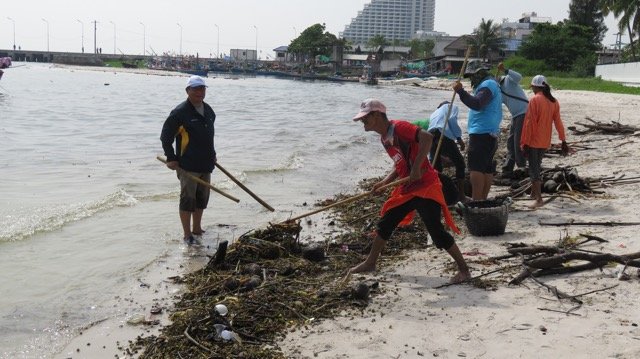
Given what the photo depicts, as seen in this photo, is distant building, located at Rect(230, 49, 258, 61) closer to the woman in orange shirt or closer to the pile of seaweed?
the woman in orange shirt

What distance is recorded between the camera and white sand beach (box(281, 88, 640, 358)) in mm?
3943

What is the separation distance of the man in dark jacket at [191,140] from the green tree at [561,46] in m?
58.7

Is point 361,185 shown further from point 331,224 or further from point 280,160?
point 280,160

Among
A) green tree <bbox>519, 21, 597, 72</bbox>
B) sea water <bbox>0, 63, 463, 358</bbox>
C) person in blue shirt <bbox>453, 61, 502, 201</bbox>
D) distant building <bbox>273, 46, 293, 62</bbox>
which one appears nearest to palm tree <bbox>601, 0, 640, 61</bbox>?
green tree <bbox>519, 21, 597, 72</bbox>

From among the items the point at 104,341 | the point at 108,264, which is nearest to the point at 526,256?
the point at 104,341

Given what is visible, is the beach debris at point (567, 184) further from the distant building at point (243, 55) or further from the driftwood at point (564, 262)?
the distant building at point (243, 55)

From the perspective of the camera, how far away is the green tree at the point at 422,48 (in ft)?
387

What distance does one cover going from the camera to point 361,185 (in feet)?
38.7

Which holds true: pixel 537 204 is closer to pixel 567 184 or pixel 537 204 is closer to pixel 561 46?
pixel 567 184

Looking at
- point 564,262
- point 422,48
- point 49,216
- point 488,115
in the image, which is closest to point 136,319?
point 564,262

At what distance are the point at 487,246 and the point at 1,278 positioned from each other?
4980 mm

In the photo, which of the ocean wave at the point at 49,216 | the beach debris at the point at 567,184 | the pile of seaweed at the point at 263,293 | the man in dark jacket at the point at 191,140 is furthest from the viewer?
the ocean wave at the point at 49,216

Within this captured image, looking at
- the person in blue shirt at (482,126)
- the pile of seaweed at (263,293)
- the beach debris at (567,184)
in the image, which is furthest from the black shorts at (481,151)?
the beach debris at (567,184)

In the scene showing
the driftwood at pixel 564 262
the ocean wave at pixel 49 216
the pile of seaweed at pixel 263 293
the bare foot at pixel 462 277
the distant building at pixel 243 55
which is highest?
the distant building at pixel 243 55
